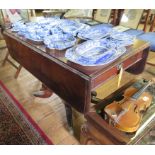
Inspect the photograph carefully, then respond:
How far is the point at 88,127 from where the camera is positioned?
3.67 feet

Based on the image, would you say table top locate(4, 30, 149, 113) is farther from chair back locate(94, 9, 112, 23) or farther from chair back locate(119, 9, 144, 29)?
chair back locate(94, 9, 112, 23)

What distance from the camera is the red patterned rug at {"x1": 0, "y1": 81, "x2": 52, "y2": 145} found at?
1467 millimetres

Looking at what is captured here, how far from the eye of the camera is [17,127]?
1590 mm

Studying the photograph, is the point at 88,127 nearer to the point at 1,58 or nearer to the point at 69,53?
the point at 69,53

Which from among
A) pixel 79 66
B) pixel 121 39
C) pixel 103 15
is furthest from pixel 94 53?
pixel 103 15

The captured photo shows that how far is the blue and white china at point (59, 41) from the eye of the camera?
125 cm

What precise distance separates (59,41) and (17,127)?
2.77ft

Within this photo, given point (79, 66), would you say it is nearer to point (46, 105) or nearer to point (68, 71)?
point (68, 71)

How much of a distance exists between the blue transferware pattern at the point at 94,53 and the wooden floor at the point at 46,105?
46 cm

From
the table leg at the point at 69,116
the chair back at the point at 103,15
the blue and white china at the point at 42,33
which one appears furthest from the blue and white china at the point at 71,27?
the chair back at the point at 103,15
